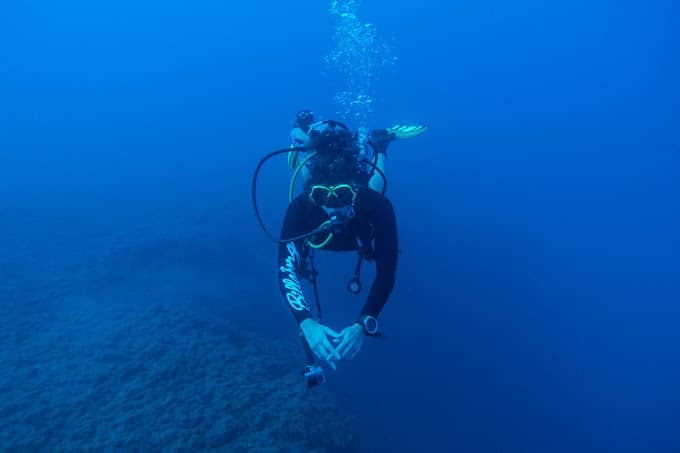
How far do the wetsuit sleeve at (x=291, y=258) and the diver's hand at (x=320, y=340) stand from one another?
0.23m

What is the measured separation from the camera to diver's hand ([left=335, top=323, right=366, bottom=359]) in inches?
83.0

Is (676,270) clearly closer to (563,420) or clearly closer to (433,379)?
(563,420)

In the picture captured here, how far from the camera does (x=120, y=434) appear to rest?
341cm

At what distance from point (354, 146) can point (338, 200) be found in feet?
1.79

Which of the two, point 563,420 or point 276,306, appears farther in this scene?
point 563,420

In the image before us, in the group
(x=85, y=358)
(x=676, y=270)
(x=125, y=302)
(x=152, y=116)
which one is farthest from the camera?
(x=152, y=116)

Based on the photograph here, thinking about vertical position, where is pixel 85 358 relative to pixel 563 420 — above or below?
above

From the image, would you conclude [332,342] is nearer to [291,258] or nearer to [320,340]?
[320,340]

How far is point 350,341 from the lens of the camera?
2.13 meters

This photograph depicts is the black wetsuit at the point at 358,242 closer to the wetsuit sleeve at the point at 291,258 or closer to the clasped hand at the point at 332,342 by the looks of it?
the wetsuit sleeve at the point at 291,258

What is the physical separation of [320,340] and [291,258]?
0.76m

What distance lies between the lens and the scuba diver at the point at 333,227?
7.86 feet

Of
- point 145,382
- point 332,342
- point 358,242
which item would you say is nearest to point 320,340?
point 332,342

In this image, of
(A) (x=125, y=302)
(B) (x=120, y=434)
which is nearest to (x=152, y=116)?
(A) (x=125, y=302)
